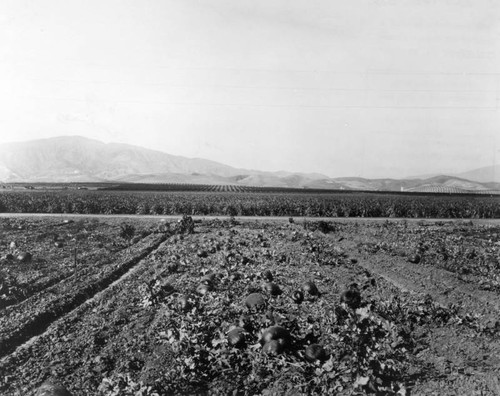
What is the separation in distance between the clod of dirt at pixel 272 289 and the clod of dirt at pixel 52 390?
554cm

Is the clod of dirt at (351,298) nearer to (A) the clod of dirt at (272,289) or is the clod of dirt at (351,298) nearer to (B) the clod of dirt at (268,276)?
(A) the clod of dirt at (272,289)

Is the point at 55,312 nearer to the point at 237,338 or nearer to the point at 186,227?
the point at 237,338

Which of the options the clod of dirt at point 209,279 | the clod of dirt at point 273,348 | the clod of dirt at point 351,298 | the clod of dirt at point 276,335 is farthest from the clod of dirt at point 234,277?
the clod of dirt at point 273,348

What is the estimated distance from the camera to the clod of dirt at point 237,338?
7.03 m

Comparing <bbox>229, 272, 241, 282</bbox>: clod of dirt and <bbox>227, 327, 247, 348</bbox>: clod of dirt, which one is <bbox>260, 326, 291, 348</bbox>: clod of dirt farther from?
<bbox>229, 272, 241, 282</bbox>: clod of dirt

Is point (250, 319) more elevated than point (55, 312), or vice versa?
point (250, 319)

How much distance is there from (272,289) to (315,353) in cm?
385

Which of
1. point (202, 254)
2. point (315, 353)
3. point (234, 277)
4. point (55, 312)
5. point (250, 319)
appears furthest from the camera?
point (202, 254)

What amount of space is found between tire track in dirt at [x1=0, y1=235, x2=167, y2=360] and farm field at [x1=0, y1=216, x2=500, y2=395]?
0.13 feet

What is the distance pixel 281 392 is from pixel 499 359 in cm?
420

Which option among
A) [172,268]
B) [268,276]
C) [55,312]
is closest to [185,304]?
[55,312]

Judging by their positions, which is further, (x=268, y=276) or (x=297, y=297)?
(x=268, y=276)

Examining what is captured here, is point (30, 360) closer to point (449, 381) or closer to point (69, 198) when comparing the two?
point (449, 381)

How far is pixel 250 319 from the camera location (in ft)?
26.5
